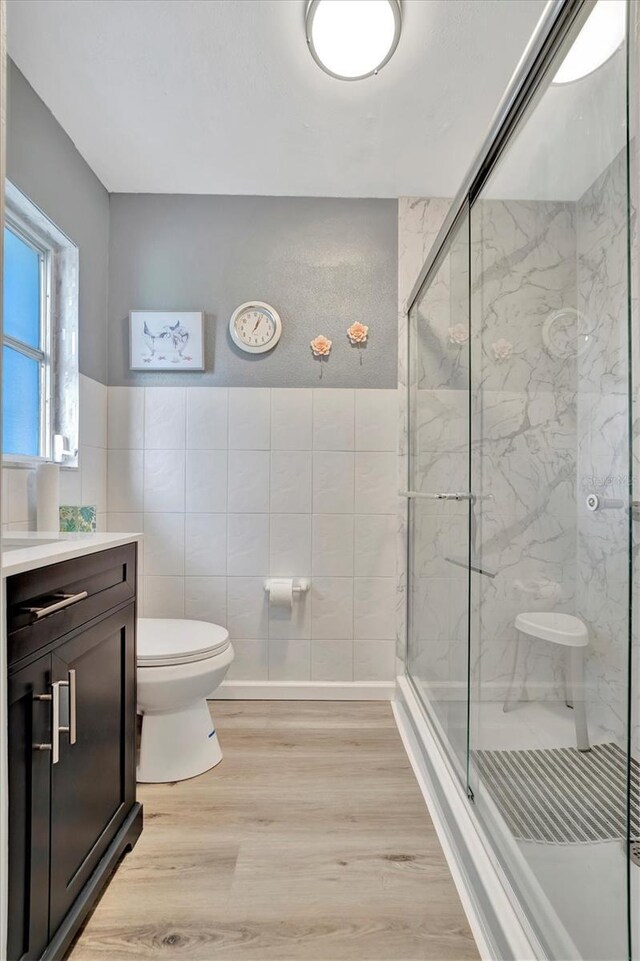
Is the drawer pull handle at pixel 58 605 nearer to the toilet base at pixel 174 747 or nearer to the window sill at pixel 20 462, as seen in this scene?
the window sill at pixel 20 462

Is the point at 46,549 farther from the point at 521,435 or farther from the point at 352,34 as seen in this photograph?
the point at 352,34

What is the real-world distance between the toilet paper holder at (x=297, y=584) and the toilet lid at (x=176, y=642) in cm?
41

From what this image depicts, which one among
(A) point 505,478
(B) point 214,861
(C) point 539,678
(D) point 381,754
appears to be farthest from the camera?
(D) point 381,754

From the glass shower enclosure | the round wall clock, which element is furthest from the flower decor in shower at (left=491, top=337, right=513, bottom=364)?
the round wall clock

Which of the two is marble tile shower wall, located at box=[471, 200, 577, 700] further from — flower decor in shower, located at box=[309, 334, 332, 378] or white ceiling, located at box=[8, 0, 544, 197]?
flower decor in shower, located at box=[309, 334, 332, 378]

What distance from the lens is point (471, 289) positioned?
1481mm

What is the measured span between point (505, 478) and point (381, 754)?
4.15 feet

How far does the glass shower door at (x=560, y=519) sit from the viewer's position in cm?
78

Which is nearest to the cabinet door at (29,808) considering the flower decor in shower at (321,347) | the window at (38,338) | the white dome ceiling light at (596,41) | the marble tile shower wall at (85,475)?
the marble tile shower wall at (85,475)

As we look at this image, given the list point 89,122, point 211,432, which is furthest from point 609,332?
point 89,122

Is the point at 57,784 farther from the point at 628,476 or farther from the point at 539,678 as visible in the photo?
the point at 628,476

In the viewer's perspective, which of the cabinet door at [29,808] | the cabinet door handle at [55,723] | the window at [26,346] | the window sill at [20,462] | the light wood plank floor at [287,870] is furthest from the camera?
the window at [26,346]

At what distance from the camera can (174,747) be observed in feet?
5.92

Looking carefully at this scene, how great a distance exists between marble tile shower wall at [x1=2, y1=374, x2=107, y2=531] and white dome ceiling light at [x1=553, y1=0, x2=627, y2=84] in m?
1.73
